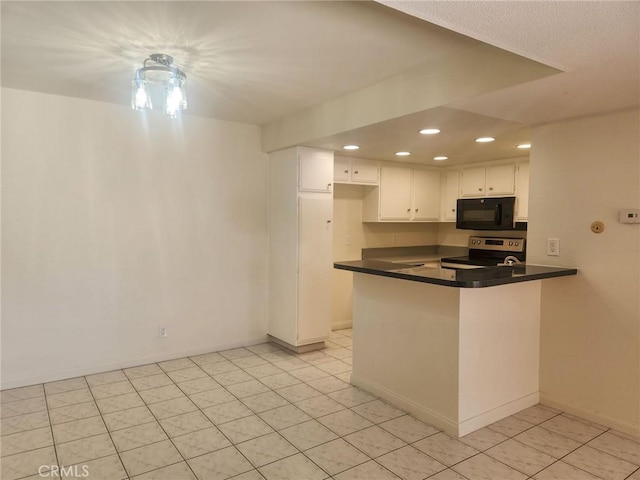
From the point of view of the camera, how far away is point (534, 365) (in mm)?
3176

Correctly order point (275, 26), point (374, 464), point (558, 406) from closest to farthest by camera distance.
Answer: point (275, 26) < point (374, 464) < point (558, 406)

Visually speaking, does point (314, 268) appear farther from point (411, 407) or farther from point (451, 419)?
point (451, 419)

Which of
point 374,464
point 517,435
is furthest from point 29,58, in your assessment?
point 517,435

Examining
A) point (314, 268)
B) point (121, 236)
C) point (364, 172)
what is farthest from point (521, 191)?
point (121, 236)

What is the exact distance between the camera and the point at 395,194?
5547mm

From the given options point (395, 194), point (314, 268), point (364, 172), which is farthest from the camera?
point (395, 194)

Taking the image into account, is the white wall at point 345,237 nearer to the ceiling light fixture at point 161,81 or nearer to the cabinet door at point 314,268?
the cabinet door at point 314,268

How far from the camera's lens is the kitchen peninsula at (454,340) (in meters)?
2.71

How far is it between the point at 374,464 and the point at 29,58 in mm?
3268

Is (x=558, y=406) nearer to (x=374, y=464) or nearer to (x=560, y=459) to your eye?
(x=560, y=459)

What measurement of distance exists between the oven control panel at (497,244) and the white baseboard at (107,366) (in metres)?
3.13

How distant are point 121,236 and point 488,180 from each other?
415 cm

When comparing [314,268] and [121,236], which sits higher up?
[121,236]

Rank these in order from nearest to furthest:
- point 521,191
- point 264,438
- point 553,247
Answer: point 264,438 < point 553,247 < point 521,191
